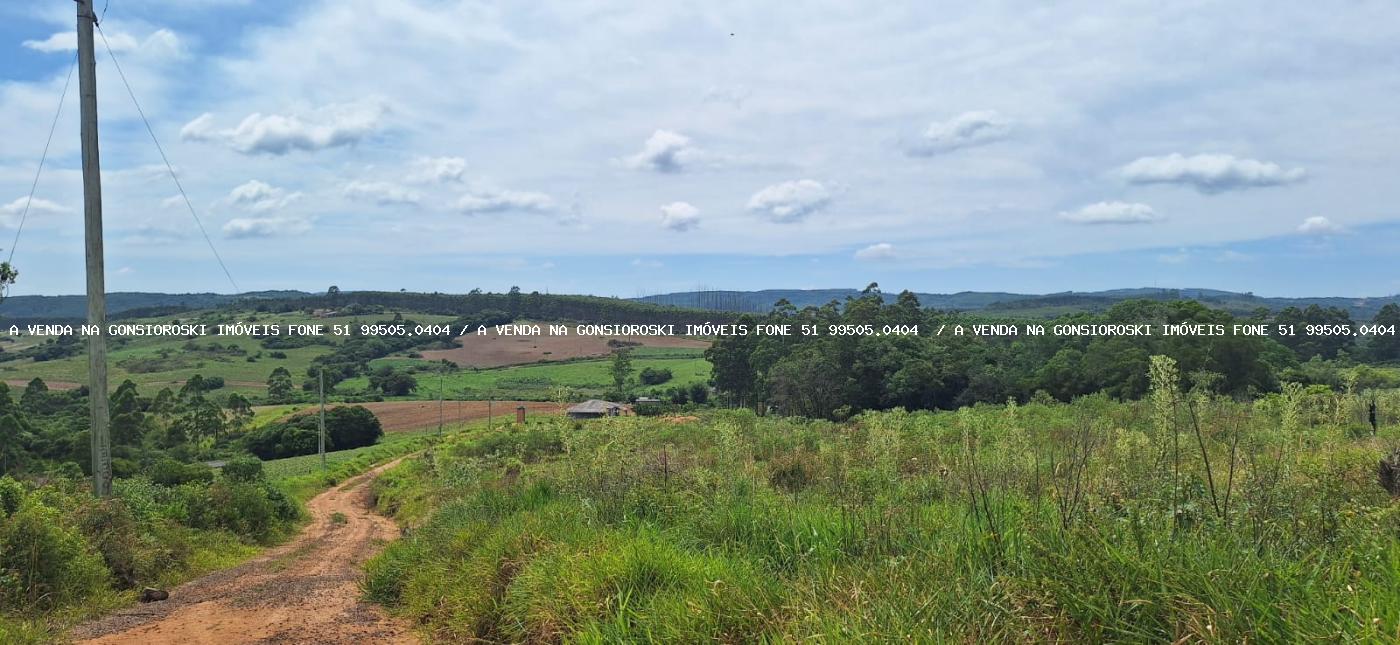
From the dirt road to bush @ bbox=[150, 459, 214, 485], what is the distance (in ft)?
24.4

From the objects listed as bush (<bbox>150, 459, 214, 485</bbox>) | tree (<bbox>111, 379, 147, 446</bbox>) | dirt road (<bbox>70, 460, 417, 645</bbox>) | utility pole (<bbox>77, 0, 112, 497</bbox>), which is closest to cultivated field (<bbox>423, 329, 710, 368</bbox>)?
tree (<bbox>111, 379, 147, 446</bbox>)

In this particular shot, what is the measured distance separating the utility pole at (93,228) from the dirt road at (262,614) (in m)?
2.98

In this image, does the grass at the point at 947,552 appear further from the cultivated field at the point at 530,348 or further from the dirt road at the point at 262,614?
the cultivated field at the point at 530,348

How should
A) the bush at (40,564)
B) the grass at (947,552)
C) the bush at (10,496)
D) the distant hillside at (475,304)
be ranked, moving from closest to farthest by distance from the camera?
1. the grass at (947,552)
2. the bush at (40,564)
3. the bush at (10,496)
4. the distant hillside at (475,304)

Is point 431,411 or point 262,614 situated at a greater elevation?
point 262,614

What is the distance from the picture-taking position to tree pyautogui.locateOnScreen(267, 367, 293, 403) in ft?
277

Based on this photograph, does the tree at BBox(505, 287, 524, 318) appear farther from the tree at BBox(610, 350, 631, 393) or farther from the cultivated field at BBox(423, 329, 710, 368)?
the tree at BBox(610, 350, 631, 393)

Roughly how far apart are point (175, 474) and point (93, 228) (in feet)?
29.5

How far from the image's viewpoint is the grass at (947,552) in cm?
316

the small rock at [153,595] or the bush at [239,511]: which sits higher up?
the small rock at [153,595]

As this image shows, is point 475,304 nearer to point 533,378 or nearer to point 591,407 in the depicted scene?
point 533,378

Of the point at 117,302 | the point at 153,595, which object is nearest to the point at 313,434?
the point at 153,595

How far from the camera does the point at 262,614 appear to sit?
300 inches

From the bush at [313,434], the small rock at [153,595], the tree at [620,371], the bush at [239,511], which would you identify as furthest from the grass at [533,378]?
the small rock at [153,595]
